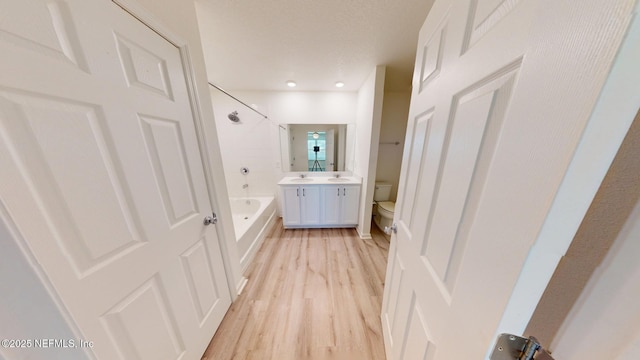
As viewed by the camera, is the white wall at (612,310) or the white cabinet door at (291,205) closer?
the white wall at (612,310)

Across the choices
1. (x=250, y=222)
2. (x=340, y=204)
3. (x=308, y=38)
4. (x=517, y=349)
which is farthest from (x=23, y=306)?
(x=340, y=204)

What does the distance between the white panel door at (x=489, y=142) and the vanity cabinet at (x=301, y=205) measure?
1.83m

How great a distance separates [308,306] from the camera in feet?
4.88

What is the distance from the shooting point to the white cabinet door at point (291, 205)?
8.21 ft

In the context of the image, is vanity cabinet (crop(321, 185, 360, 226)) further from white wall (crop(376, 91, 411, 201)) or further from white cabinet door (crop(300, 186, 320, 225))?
white wall (crop(376, 91, 411, 201))

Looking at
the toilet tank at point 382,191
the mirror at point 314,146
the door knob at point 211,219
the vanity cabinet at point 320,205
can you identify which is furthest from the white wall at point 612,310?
the mirror at point 314,146

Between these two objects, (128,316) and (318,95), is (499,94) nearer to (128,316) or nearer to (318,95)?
(128,316)

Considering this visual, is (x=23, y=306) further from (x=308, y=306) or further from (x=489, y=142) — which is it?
(x=308, y=306)

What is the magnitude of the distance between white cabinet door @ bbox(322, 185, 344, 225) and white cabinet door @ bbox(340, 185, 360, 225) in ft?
0.14

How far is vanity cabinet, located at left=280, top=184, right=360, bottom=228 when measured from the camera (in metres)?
2.50

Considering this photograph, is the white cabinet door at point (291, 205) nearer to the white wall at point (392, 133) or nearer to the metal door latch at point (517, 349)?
the white wall at point (392, 133)

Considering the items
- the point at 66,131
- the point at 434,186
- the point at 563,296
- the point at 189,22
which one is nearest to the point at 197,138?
the point at 66,131

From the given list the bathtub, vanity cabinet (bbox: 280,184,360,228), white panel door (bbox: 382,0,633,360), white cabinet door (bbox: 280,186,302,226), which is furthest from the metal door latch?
white cabinet door (bbox: 280,186,302,226)

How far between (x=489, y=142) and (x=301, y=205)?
7.50ft
